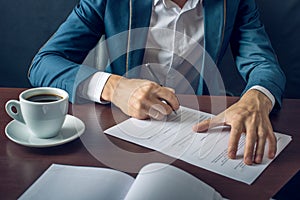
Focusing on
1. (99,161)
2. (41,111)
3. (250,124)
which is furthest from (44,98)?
(250,124)

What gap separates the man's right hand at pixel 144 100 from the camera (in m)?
0.85

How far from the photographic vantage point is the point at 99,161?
714 mm

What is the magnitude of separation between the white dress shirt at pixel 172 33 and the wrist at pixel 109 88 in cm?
23

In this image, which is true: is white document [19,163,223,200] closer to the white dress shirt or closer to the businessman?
the businessman

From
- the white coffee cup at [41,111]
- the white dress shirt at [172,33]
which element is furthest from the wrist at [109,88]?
the white dress shirt at [172,33]

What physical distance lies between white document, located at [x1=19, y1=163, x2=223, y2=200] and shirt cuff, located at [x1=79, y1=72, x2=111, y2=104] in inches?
10.4

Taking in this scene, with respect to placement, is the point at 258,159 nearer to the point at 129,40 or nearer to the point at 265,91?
the point at 265,91

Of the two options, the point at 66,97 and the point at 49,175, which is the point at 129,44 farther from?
the point at 49,175

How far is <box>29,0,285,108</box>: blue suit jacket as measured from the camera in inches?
38.9

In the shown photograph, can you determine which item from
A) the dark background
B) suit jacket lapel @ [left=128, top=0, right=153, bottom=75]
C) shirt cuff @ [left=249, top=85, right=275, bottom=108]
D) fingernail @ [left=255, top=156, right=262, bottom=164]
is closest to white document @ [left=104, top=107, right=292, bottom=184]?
fingernail @ [left=255, top=156, right=262, bottom=164]

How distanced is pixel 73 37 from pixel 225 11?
1.25 feet

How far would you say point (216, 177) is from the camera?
68 centimetres

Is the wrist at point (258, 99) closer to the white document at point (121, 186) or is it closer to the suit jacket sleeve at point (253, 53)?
the suit jacket sleeve at point (253, 53)

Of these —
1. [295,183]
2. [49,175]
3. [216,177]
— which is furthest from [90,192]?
[295,183]
